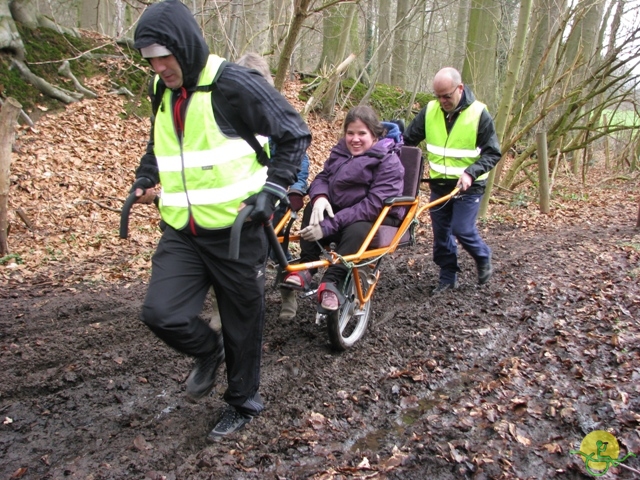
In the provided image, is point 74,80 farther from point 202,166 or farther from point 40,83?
point 202,166

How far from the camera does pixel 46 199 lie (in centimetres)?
Answer: 847

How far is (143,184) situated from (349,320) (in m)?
2.29

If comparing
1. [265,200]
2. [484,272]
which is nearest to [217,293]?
[265,200]

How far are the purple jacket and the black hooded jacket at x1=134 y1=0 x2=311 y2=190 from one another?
4.76 ft

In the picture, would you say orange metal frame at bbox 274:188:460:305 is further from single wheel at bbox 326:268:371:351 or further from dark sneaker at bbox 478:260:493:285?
dark sneaker at bbox 478:260:493:285

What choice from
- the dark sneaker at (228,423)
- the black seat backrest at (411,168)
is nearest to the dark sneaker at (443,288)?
the black seat backrest at (411,168)

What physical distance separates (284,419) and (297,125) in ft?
6.13

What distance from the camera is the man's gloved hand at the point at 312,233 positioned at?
4.36 m

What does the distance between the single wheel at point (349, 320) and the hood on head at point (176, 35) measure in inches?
84.1

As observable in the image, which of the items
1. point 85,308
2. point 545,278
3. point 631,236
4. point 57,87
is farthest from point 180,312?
point 57,87

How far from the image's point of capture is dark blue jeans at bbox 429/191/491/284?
222 inches

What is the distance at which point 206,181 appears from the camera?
2.89 meters

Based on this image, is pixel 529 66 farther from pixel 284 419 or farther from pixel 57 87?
pixel 284 419

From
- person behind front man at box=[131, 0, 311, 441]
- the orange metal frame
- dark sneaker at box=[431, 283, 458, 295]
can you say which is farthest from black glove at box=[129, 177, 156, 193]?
dark sneaker at box=[431, 283, 458, 295]
